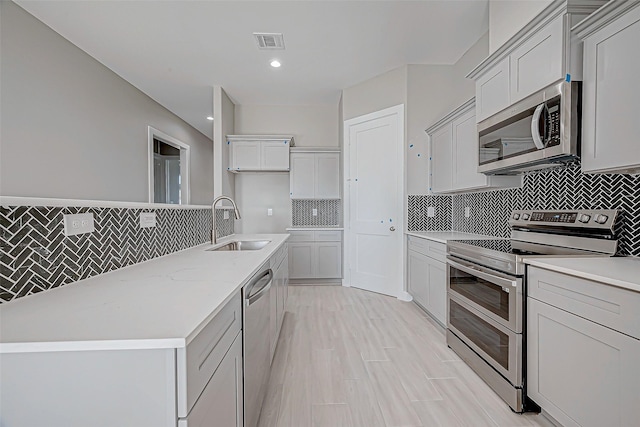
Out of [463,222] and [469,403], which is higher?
[463,222]

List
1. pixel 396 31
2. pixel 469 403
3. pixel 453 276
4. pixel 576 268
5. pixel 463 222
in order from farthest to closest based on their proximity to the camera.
A: pixel 463 222, pixel 396 31, pixel 453 276, pixel 469 403, pixel 576 268

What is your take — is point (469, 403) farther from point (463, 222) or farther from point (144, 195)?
point (144, 195)

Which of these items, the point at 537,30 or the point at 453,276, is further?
the point at 453,276

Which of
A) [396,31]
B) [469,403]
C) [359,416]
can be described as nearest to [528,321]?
[469,403]

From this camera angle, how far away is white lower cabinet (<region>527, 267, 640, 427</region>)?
122 centimetres

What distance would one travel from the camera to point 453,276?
2523mm

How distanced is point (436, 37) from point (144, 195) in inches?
182

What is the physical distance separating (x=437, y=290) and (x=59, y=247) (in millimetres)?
2818

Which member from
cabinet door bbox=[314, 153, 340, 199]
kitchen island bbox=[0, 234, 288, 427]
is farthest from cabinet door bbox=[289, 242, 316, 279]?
kitchen island bbox=[0, 234, 288, 427]

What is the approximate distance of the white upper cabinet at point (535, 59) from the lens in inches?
68.0

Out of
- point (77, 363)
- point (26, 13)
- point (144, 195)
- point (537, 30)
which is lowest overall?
point (77, 363)

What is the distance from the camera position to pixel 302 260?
4.75 meters

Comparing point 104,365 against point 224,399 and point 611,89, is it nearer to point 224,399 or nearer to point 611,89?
point 224,399

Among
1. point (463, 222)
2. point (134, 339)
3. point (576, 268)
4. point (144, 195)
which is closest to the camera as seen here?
point (134, 339)
